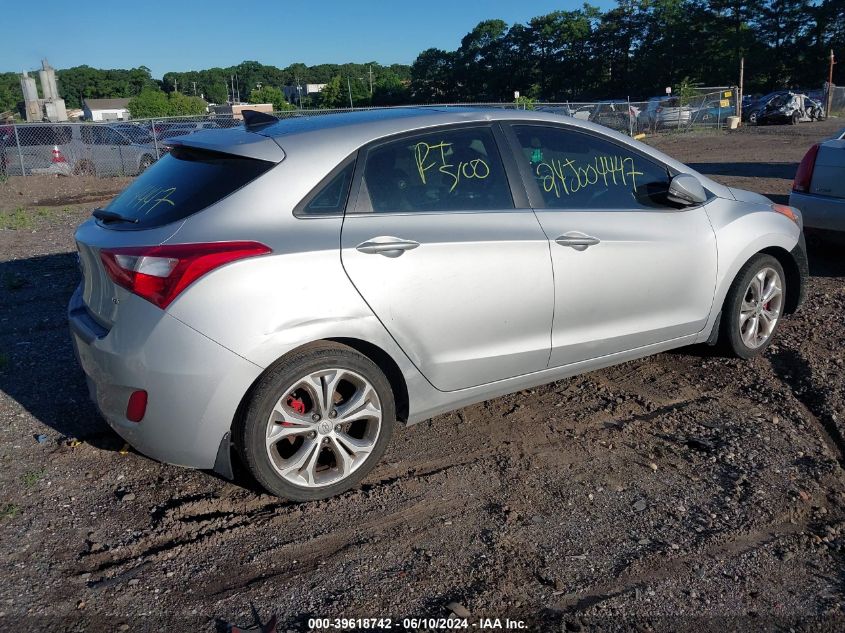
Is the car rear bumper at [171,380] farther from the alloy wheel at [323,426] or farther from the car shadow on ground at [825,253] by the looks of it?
the car shadow on ground at [825,253]

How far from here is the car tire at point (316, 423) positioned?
10.8 feet

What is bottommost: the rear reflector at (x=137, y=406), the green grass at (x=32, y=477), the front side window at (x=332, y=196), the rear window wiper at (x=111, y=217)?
the green grass at (x=32, y=477)

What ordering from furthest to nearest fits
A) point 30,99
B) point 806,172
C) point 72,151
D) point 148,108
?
point 148,108 < point 30,99 < point 72,151 < point 806,172

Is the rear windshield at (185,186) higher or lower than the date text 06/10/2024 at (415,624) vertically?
higher

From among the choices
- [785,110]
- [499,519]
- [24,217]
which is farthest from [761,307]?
[785,110]

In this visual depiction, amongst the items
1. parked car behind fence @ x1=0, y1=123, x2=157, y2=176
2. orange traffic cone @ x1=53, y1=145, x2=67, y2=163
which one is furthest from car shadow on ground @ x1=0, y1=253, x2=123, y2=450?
orange traffic cone @ x1=53, y1=145, x2=67, y2=163

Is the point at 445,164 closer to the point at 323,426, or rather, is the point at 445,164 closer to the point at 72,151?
the point at 323,426

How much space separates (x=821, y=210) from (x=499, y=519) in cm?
561

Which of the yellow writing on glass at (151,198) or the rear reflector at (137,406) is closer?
the rear reflector at (137,406)

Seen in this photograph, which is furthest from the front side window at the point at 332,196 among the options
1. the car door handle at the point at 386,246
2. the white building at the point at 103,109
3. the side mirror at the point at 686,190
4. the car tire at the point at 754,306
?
the white building at the point at 103,109

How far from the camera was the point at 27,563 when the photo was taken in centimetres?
310

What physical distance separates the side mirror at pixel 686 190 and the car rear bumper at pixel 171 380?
2.69m

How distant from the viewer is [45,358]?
5371 millimetres

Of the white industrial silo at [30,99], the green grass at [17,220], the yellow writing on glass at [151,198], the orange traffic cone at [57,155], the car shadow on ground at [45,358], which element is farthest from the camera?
the white industrial silo at [30,99]
